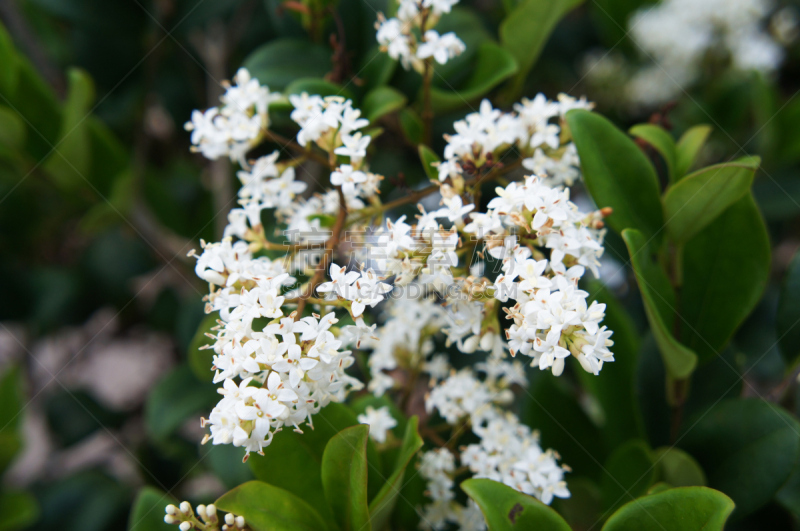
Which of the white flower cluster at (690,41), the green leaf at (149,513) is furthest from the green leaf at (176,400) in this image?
the white flower cluster at (690,41)

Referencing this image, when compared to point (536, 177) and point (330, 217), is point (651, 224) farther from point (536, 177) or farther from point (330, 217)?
point (330, 217)

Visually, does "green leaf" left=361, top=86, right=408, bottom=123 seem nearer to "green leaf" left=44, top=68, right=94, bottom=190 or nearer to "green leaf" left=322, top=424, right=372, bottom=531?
"green leaf" left=322, top=424, right=372, bottom=531

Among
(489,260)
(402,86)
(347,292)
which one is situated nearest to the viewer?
(347,292)

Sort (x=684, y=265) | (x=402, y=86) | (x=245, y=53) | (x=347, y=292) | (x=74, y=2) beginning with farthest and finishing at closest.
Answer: (x=245, y=53), (x=74, y=2), (x=402, y=86), (x=684, y=265), (x=347, y=292)

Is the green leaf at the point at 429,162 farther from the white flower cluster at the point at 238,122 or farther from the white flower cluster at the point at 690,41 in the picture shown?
the white flower cluster at the point at 690,41

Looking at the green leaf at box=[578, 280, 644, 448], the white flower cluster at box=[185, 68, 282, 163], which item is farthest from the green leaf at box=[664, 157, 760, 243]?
the white flower cluster at box=[185, 68, 282, 163]

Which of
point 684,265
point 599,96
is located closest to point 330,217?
point 684,265
